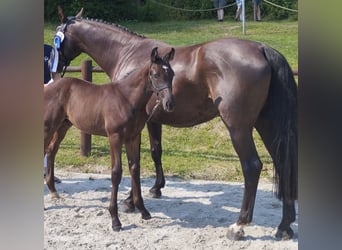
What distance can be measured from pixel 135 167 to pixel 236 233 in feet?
3.17

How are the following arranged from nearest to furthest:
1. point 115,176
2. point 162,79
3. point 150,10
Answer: point 162,79 → point 115,176 → point 150,10

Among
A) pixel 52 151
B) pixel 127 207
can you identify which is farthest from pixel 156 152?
pixel 52 151

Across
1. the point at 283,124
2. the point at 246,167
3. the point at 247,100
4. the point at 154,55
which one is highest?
the point at 154,55

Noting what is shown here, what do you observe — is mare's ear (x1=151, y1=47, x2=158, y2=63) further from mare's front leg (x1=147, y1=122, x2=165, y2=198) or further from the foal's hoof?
the foal's hoof

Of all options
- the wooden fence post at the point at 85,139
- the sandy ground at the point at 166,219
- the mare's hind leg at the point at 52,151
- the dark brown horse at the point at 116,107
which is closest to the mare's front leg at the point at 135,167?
the dark brown horse at the point at 116,107

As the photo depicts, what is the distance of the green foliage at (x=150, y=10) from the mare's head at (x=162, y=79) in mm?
9091

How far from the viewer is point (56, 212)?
4184mm

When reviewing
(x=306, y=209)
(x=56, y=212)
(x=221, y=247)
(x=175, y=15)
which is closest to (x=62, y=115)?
(x=56, y=212)

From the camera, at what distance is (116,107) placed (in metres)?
3.66

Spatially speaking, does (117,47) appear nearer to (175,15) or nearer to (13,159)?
(13,159)

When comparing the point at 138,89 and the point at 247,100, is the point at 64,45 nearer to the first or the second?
the point at 138,89

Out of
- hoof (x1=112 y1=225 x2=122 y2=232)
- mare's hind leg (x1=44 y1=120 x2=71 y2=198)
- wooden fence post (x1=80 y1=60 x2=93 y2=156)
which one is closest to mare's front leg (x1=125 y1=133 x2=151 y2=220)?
hoof (x1=112 y1=225 x2=122 y2=232)

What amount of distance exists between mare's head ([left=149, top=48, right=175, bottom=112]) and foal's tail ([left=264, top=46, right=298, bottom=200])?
0.79 m

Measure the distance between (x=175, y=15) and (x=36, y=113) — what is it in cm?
1363
